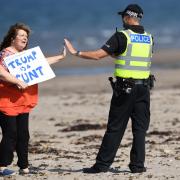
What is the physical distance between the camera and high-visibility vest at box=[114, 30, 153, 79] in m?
9.16

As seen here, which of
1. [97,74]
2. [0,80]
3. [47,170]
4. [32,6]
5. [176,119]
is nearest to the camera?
[0,80]

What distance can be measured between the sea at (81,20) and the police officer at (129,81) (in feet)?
93.3

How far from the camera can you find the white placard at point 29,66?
9.27 metres

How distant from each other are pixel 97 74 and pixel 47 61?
18459 millimetres

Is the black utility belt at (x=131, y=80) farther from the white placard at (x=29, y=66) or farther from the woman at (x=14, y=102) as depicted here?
the woman at (x=14, y=102)

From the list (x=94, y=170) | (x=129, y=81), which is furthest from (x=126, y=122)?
(x=94, y=170)

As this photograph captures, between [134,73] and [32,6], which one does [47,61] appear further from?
[32,6]

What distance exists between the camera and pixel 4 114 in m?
9.23

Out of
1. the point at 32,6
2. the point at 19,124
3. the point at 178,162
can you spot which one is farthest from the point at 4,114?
the point at 32,6

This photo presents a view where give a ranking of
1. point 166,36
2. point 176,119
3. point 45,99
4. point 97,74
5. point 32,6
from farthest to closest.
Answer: point 32,6 < point 166,36 < point 97,74 < point 45,99 < point 176,119

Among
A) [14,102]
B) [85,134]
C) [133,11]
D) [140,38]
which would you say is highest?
[133,11]

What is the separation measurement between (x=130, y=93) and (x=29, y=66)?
1117 millimetres

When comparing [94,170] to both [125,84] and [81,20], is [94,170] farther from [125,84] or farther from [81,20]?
[81,20]

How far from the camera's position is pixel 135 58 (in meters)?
9.21
